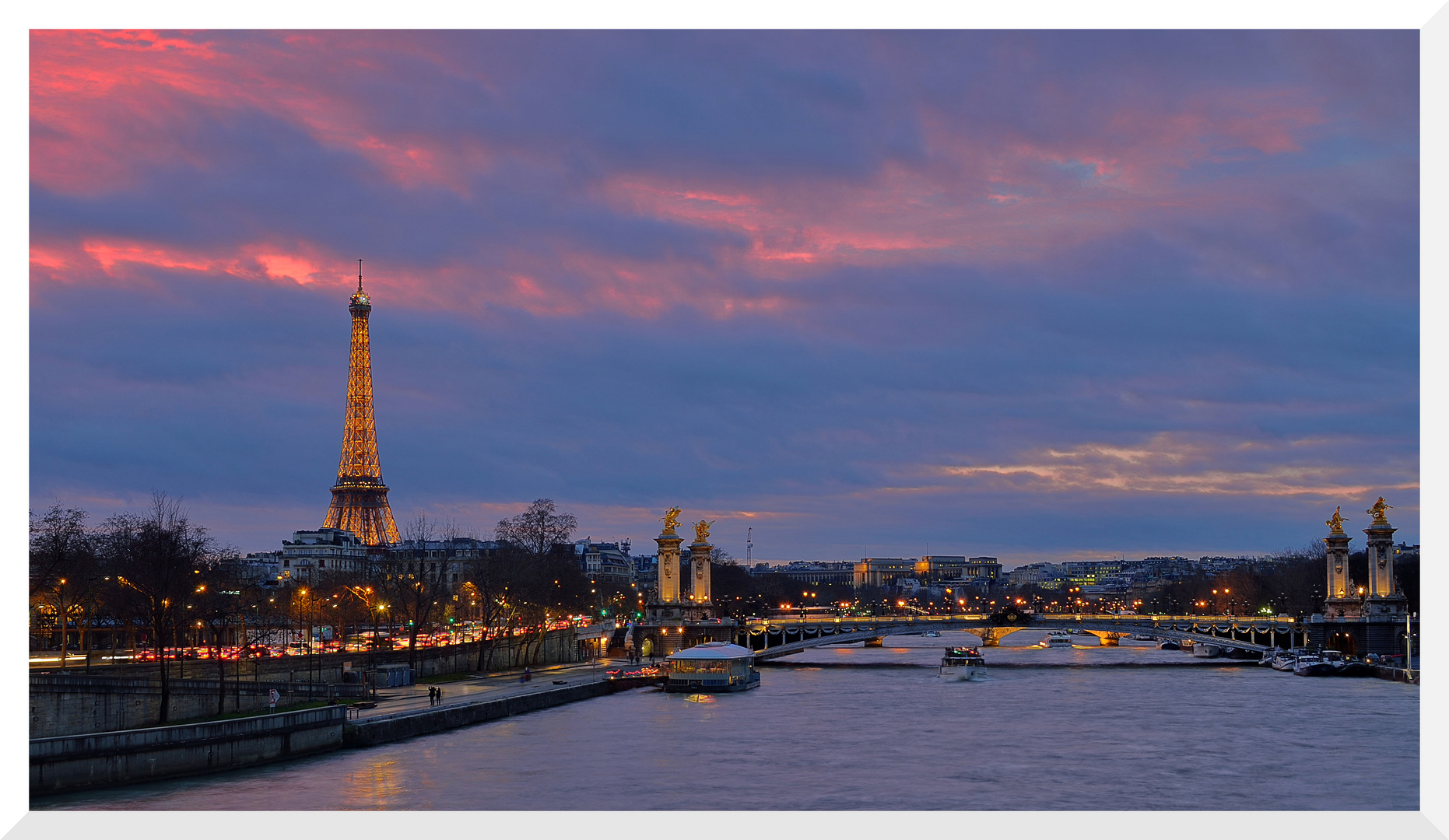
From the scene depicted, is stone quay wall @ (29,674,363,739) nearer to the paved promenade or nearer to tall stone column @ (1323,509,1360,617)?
the paved promenade

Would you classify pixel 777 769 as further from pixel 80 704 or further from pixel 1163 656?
pixel 1163 656

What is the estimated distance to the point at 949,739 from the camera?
4500cm

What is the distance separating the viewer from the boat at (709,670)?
2586 inches

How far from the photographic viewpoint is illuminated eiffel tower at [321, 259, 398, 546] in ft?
445

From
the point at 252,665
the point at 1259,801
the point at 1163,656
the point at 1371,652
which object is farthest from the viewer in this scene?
the point at 1163,656

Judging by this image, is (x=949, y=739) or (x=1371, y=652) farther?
(x=1371, y=652)

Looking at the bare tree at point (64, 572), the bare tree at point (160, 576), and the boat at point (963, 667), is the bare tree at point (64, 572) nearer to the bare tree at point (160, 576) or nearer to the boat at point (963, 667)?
the bare tree at point (160, 576)

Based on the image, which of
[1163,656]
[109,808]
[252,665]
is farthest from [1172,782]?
[1163,656]

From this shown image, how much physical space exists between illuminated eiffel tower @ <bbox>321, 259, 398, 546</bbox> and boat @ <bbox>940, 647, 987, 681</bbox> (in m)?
69.5

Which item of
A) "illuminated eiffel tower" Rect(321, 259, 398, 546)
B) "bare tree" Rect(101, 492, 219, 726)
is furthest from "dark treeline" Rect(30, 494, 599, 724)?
"illuminated eiffel tower" Rect(321, 259, 398, 546)

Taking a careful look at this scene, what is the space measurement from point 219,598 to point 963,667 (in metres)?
40.5

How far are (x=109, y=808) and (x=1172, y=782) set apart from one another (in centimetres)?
2454

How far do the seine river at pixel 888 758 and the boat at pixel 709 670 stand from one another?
1469 mm
